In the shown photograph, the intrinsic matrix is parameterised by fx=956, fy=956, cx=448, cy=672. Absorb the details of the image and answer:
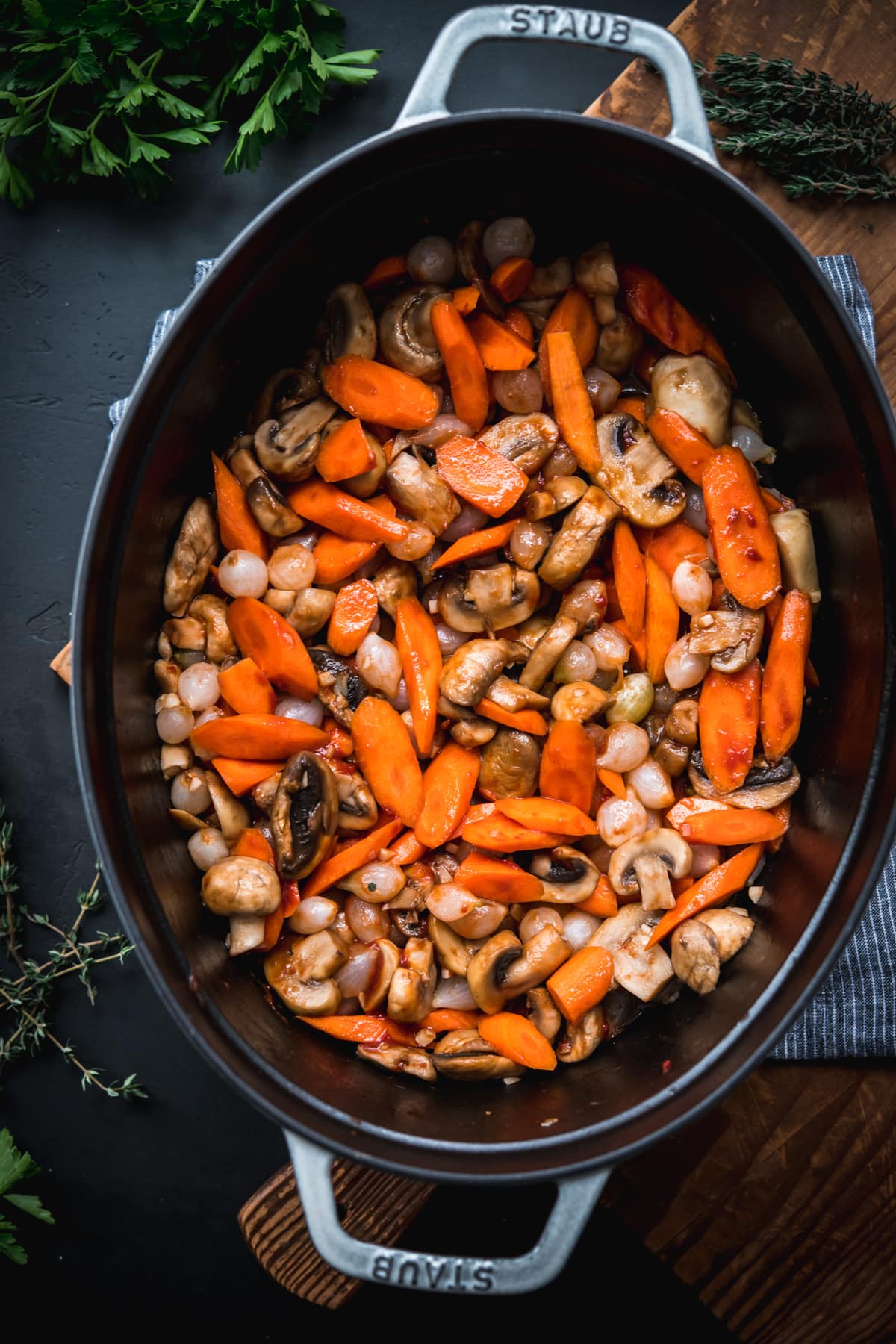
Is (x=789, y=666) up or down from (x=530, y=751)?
up

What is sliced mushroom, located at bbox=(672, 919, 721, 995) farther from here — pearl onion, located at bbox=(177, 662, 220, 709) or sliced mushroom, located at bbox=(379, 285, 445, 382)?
sliced mushroom, located at bbox=(379, 285, 445, 382)

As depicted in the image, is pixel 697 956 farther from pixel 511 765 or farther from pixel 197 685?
pixel 197 685

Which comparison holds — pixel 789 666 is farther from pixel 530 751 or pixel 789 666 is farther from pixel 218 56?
pixel 218 56

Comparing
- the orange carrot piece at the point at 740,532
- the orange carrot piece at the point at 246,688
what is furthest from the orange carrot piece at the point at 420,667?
the orange carrot piece at the point at 740,532

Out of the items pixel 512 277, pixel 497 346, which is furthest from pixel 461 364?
pixel 512 277

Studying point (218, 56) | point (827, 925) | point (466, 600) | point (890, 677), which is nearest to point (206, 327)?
point (466, 600)

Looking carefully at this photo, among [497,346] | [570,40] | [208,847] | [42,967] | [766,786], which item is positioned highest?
[570,40]

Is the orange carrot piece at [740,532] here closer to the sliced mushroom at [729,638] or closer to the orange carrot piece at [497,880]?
the sliced mushroom at [729,638]
